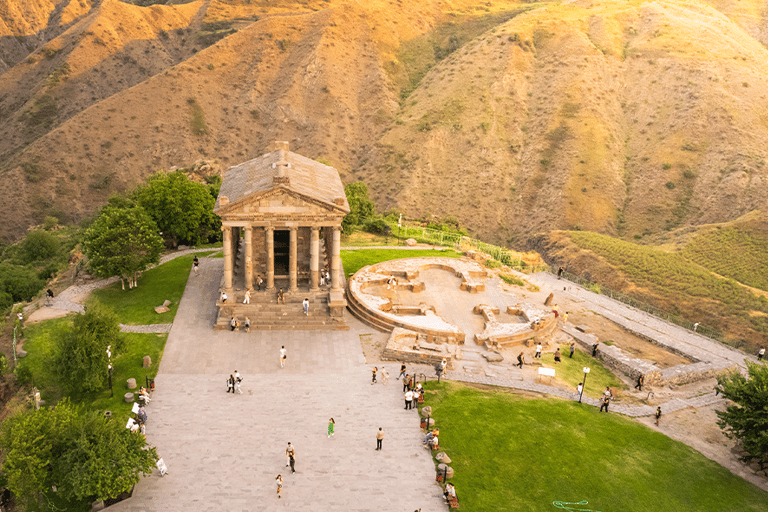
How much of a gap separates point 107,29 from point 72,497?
135100 millimetres

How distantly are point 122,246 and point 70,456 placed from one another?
25.6 meters

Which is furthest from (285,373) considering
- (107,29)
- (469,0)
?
(469,0)

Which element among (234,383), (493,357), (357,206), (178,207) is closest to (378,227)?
(357,206)

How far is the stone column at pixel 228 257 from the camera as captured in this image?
39.3m

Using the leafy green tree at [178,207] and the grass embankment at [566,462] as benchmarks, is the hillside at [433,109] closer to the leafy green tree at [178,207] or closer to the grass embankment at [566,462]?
the leafy green tree at [178,207]

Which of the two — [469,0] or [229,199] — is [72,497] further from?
[469,0]

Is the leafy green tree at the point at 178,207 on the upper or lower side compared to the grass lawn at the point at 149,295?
upper

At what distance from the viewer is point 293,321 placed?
39594 mm

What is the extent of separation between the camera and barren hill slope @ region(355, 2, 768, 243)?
96438 mm

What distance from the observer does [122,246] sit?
44.2 meters

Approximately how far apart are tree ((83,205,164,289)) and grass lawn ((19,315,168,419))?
5304mm

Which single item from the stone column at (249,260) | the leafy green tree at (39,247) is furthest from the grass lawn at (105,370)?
the leafy green tree at (39,247)

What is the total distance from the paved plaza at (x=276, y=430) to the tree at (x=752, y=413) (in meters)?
16.6

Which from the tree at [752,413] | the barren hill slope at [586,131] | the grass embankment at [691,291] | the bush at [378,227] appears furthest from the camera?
the barren hill slope at [586,131]
